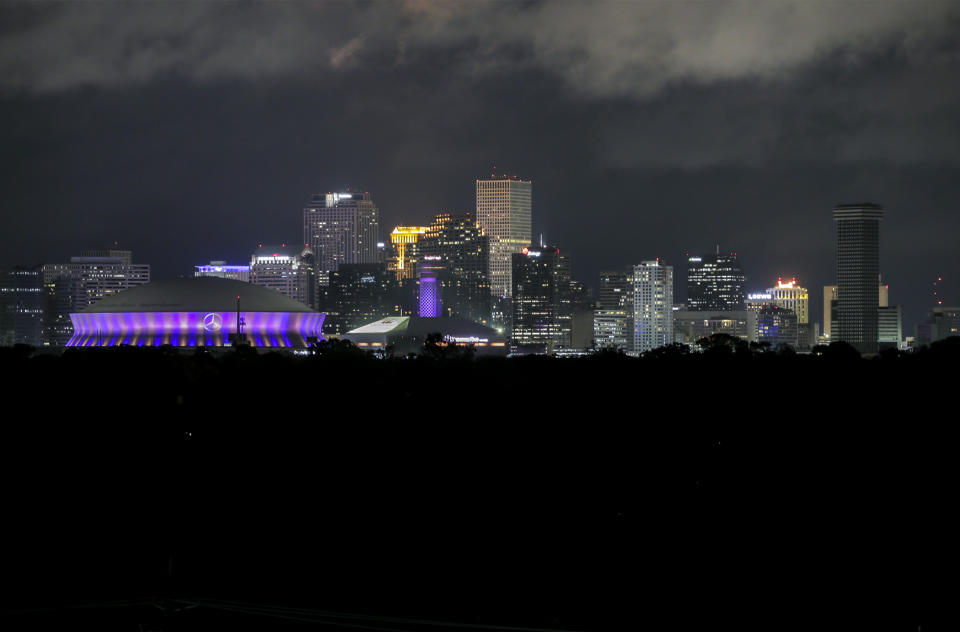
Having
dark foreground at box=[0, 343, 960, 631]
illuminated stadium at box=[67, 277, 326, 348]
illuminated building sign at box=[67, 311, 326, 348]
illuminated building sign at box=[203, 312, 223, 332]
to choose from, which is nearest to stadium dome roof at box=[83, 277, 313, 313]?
illuminated stadium at box=[67, 277, 326, 348]

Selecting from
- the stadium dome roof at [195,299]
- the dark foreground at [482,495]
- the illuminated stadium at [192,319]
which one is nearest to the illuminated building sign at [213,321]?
the illuminated stadium at [192,319]

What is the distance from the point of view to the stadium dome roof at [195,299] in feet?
511

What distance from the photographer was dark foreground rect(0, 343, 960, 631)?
43.8 metres

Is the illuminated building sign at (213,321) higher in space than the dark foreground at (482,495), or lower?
higher

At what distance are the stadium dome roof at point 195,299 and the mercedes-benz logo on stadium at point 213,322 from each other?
6.58ft

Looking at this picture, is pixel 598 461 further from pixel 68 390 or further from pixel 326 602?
pixel 68 390

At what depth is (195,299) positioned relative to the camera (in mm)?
A: 158500

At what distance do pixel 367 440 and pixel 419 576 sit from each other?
1635 cm

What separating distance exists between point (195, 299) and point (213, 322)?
7.42 metres

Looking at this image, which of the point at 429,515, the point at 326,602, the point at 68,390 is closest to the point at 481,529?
the point at 429,515

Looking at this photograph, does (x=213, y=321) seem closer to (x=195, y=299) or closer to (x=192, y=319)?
(x=192, y=319)

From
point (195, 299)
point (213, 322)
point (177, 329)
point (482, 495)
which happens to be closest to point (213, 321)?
point (213, 322)

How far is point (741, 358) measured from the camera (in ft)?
266

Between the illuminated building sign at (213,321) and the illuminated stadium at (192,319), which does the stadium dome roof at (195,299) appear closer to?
the illuminated stadium at (192,319)
